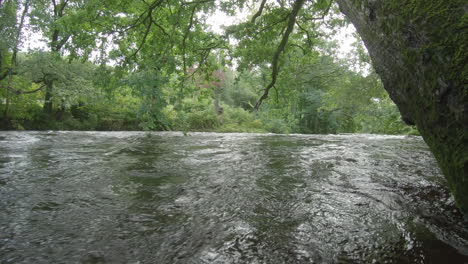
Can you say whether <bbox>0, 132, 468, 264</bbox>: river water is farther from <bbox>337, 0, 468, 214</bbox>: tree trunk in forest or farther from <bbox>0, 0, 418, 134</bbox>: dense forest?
<bbox>0, 0, 418, 134</bbox>: dense forest

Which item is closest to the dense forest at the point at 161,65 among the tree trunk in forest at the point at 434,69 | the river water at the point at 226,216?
the river water at the point at 226,216

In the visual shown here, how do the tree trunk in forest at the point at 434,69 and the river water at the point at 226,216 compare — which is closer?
the tree trunk in forest at the point at 434,69

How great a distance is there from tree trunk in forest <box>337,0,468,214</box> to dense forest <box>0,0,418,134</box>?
508 cm

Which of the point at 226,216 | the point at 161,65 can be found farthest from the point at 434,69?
the point at 161,65

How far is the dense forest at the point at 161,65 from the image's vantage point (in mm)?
6562

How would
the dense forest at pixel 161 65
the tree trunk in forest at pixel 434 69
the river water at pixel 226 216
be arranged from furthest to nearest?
the dense forest at pixel 161 65
the river water at pixel 226 216
the tree trunk in forest at pixel 434 69

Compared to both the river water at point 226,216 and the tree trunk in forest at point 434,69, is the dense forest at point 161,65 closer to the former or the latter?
the river water at point 226,216

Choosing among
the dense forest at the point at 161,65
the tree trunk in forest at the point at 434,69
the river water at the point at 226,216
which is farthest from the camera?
the dense forest at the point at 161,65

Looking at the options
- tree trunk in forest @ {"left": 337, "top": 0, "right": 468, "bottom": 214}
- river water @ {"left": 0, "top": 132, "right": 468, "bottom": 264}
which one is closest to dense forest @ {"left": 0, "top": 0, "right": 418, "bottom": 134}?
river water @ {"left": 0, "top": 132, "right": 468, "bottom": 264}

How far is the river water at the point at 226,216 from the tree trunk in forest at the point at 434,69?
1.99ft

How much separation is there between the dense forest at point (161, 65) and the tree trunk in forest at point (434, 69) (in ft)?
16.7

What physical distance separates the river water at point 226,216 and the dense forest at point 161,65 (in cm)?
377

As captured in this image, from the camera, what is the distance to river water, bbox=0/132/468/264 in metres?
1.61

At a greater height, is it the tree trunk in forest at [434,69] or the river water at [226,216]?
the tree trunk in forest at [434,69]
